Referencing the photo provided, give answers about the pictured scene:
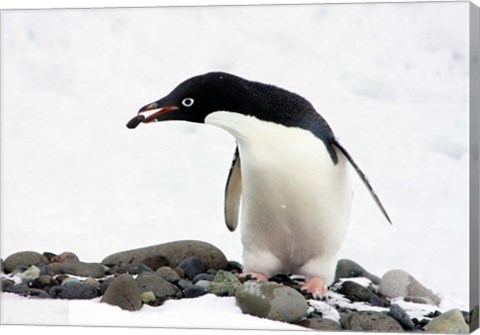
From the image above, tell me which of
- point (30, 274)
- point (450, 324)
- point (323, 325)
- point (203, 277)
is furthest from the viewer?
point (30, 274)

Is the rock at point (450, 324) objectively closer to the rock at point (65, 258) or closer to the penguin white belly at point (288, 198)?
the penguin white belly at point (288, 198)

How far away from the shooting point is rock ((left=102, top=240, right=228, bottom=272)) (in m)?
5.84

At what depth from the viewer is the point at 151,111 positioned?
231 inches

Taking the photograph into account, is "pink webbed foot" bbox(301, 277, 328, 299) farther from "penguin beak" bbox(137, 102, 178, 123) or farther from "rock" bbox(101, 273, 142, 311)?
"penguin beak" bbox(137, 102, 178, 123)

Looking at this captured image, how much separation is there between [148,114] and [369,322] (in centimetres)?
150

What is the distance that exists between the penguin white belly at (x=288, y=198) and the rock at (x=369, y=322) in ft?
0.84

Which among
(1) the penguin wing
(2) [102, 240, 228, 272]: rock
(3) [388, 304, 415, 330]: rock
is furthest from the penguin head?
(3) [388, 304, 415, 330]: rock

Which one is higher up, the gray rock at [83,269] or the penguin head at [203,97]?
the penguin head at [203,97]

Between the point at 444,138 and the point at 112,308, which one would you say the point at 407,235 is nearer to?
the point at 444,138

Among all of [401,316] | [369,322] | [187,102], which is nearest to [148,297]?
[187,102]

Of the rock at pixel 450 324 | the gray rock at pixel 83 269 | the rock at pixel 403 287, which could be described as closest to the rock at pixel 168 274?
the gray rock at pixel 83 269

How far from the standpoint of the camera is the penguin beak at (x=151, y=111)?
5.84 meters

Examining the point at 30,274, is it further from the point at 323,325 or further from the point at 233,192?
the point at 323,325

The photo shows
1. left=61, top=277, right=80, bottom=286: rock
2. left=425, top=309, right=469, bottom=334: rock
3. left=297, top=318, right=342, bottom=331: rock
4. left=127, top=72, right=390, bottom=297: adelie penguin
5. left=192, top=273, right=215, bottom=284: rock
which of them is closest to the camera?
left=425, top=309, right=469, bottom=334: rock
